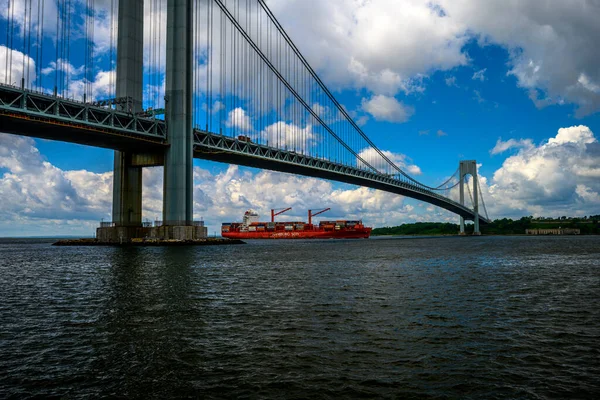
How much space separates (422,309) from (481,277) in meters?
11.1

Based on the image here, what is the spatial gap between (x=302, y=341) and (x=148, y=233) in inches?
2174

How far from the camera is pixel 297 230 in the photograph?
12825cm

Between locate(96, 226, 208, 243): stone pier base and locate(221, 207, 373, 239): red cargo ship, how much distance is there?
62.7 metres

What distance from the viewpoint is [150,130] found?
2306 inches

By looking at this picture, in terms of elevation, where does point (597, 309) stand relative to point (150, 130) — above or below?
below

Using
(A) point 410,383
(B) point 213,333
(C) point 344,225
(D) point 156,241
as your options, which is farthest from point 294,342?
(C) point 344,225

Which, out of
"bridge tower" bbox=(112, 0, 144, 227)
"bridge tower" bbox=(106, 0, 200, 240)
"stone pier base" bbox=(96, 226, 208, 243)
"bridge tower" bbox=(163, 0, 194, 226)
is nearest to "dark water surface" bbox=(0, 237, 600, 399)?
"stone pier base" bbox=(96, 226, 208, 243)

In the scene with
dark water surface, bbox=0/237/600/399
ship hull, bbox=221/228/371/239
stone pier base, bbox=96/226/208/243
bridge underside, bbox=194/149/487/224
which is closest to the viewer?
dark water surface, bbox=0/237/600/399

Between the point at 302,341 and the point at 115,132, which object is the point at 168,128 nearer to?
the point at 115,132

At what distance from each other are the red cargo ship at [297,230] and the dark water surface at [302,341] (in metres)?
101

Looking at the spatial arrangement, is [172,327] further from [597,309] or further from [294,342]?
[597,309]

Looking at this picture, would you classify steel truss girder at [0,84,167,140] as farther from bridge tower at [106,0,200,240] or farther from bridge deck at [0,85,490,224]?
bridge tower at [106,0,200,240]

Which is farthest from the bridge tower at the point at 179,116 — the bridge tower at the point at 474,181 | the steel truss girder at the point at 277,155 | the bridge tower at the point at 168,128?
the bridge tower at the point at 474,181

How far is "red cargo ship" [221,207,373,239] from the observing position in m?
122
